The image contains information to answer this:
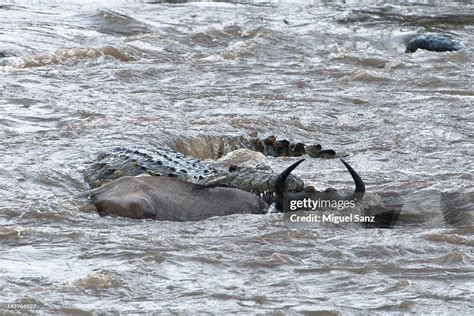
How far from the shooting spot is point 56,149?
9.34m

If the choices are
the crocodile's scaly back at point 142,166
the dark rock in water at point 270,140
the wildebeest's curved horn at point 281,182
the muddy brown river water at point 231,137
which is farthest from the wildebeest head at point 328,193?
the dark rock in water at point 270,140

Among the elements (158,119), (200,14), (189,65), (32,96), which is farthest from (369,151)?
(200,14)

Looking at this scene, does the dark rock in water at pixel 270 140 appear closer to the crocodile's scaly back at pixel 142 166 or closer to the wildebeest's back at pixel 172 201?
the crocodile's scaly back at pixel 142 166

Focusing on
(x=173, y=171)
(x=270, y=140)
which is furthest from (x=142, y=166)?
(x=270, y=140)

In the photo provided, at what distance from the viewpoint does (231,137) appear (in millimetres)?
9898

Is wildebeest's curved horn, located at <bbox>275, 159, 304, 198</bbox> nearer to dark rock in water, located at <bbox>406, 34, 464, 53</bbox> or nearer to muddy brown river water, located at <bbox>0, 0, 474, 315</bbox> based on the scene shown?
muddy brown river water, located at <bbox>0, 0, 474, 315</bbox>

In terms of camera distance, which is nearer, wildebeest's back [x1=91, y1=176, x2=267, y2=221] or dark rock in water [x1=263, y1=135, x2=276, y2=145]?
wildebeest's back [x1=91, y1=176, x2=267, y2=221]

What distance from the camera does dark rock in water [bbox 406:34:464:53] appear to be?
54.7 ft

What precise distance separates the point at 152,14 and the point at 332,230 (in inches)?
530

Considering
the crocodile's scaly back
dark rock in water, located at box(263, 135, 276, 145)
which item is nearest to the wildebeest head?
the crocodile's scaly back

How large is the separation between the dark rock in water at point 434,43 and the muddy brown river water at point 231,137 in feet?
0.81

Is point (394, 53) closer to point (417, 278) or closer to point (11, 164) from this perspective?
point (11, 164)

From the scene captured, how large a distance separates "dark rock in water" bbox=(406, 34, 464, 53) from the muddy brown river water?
247mm

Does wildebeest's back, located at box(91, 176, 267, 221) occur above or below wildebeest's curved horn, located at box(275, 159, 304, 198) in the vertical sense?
below
